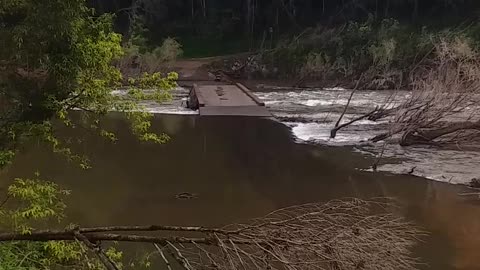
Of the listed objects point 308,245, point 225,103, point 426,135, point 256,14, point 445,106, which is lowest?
point 225,103

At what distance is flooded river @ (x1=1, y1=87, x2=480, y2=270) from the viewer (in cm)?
1365

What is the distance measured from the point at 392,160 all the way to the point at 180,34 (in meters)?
42.9

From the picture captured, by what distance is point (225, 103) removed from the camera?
3048 cm

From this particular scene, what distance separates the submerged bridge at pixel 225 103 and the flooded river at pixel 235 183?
13.3ft

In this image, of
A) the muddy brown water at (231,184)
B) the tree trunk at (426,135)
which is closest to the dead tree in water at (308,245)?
the muddy brown water at (231,184)

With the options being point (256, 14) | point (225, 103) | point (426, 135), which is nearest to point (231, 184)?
point (426, 135)

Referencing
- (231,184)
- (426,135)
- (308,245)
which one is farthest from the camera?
(426,135)

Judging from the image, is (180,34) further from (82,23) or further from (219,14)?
(82,23)

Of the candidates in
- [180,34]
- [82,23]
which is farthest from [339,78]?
[82,23]

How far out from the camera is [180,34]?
197 feet

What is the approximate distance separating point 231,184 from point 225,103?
14.0 m

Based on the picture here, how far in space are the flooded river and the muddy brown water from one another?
0.02 meters

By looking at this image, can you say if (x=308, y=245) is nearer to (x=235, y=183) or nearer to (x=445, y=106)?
(x=235, y=183)

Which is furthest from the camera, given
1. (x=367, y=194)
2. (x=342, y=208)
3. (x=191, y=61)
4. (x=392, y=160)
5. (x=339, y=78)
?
(x=191, y=61)
